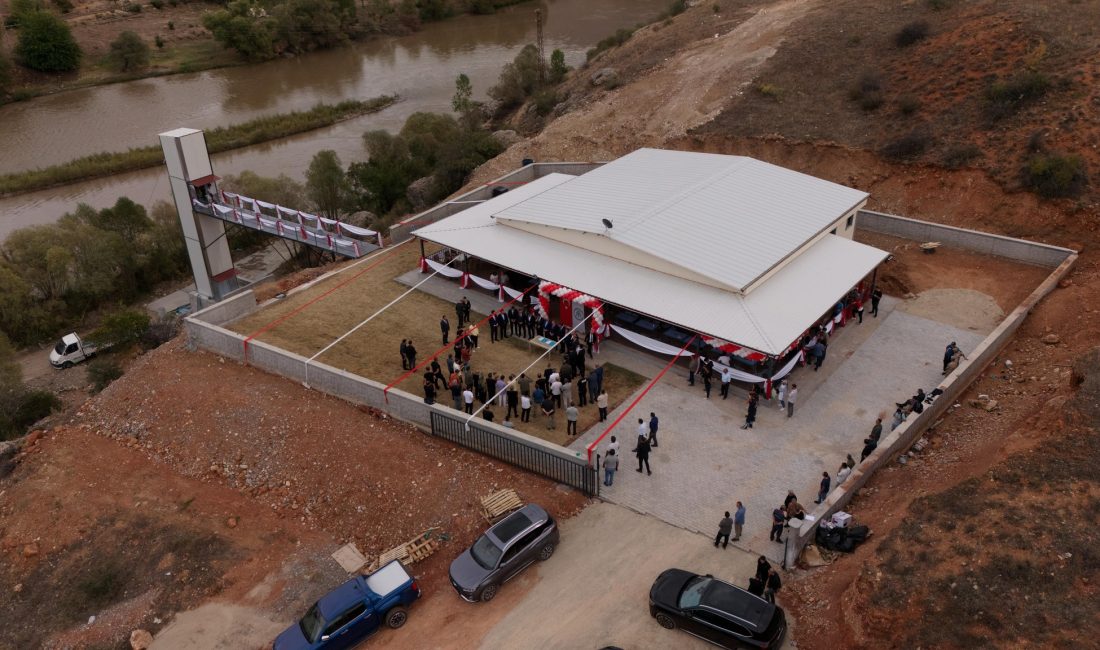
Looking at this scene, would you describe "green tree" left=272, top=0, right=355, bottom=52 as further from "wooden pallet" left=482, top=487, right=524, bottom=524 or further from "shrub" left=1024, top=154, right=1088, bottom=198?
"wooden pallet" left=482, top=487, right=524, bottom=524

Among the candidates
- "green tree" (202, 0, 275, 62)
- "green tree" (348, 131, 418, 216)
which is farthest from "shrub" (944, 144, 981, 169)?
"green tree" (202, 0, 275, 62)

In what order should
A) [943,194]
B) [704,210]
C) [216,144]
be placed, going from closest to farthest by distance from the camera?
[704,210], [943,194], [216,144]

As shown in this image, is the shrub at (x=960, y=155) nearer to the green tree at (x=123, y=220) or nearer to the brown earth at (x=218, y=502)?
the brown earth at (x=218, y=502)

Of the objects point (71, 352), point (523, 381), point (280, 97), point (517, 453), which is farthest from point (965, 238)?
point (280, 97)

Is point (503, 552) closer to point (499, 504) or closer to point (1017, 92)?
point (499, 504)

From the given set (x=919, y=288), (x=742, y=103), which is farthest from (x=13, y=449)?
(x=742, y=103)

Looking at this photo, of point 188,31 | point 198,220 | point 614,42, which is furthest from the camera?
point 188,31

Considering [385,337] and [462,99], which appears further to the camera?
[462,99]

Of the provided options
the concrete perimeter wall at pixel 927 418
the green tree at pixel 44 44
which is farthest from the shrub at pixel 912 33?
the green tree at pixel 44 44
